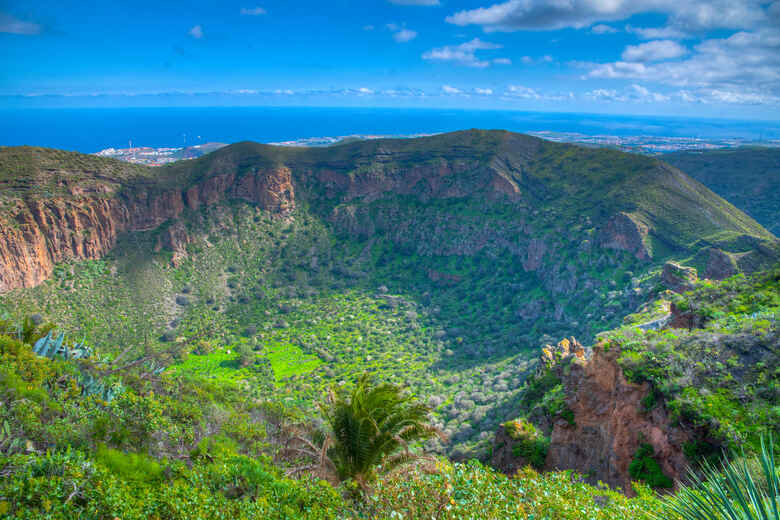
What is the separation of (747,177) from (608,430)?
97.8 m

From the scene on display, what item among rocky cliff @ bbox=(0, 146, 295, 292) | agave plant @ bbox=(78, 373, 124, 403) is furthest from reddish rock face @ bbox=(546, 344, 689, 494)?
rocky cliff @ bbox=(0, 146, 295, 292)

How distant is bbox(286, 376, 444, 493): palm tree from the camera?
973cm

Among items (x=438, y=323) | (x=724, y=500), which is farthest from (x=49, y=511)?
(x=438, y=323)

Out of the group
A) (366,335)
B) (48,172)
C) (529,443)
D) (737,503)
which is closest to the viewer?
(737,503)

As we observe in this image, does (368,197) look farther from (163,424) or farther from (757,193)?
(757,193)

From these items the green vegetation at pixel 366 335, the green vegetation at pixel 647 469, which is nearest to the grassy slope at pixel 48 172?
the green vegetation at pixel 366 335

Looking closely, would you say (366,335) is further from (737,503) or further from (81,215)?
(737,503)

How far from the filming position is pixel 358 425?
966 cm

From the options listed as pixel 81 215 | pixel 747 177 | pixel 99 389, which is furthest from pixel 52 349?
pixel 747 177

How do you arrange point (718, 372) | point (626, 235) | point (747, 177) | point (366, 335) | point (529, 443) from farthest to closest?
1. point (747, 177)
2. point (366, 335)
3. point (626, 235)
4. point (529, 443)
5. point (718, 372)

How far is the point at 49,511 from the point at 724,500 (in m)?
9.00

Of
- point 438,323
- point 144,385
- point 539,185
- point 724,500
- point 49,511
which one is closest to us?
point 724,500

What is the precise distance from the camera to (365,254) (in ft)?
224

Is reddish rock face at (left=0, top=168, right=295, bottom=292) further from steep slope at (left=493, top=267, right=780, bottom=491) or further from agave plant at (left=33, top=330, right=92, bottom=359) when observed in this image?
steep slope at (left=493, top=267, right=780, bottom=491)
